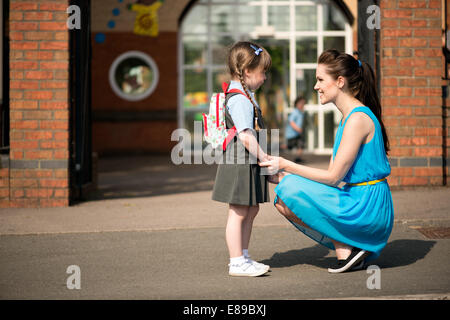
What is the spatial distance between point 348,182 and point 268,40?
14.7 metres

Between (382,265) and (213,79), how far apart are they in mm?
14523

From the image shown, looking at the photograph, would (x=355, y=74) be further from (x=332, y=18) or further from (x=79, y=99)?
(x=332, y=18)

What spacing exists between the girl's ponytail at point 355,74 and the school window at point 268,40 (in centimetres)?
1386

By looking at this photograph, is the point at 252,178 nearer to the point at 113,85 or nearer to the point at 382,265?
the point at 382,265

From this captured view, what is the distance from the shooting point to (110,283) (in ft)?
13.7

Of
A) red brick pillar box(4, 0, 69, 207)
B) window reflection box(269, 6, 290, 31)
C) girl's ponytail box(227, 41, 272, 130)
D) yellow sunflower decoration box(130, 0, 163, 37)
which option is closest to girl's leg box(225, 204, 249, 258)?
girl's ponytail box(227, 41, 272, 130)

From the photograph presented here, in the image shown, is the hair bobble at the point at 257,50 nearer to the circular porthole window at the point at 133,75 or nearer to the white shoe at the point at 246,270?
the white shoe at the point at 246,270

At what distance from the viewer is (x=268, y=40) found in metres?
18.7

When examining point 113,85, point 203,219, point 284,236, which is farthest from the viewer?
point 113,85

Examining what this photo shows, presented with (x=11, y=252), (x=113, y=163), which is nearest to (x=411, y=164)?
(x=11, y=252)

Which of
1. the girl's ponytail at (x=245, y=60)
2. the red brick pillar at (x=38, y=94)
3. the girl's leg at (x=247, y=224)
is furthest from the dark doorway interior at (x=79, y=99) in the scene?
the girl's ponytail at (x=245, y=60)

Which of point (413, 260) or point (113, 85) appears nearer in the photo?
point (413, 260)

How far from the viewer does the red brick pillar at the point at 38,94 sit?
7.55 m

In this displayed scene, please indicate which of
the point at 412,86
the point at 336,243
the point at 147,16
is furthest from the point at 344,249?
the point at 147,16
